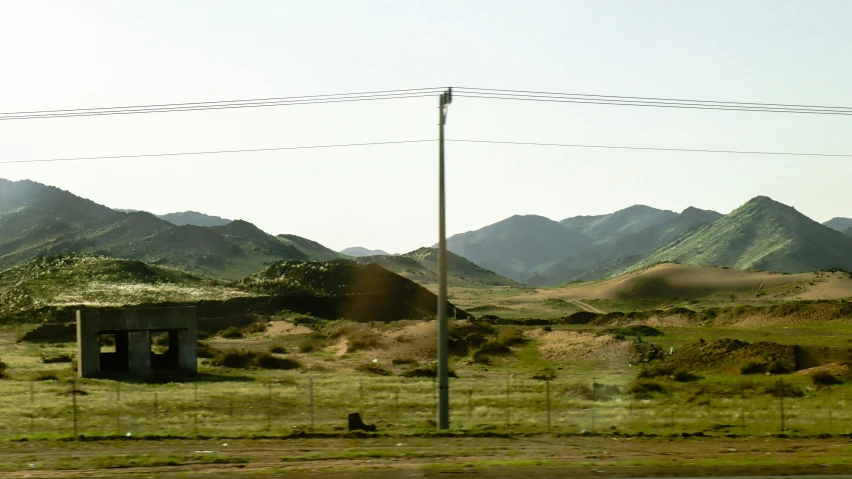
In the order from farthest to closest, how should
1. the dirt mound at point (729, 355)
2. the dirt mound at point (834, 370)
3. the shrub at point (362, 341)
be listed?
the shrub at point (362, 341) < the dirt mound at point (729, 355) < the dirt mound at point (834, 370)

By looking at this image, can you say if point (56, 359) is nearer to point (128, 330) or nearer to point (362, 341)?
point (128, 330)

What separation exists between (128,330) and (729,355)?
1608 inches

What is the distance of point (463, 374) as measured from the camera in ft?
202

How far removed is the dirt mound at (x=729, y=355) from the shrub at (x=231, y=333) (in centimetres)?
4991

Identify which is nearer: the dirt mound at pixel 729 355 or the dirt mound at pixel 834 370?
the dirt mound at pixel 834 370

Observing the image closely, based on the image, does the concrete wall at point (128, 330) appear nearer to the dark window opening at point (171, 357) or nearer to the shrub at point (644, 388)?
the dark window opening at point (171, 357)

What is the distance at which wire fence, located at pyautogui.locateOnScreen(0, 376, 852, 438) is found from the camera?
102 feet

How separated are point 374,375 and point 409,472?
127ft

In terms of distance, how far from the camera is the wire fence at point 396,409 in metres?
30.9

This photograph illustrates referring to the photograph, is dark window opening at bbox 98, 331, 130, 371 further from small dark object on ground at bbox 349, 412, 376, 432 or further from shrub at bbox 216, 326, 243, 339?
small dark object on ground at bbox 349, 412, 376, 432

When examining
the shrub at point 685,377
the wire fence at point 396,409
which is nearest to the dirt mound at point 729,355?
the shrub at point 685,377

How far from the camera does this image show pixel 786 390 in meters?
45.8

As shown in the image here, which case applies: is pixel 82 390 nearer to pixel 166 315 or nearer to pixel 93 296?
pixel 166 315

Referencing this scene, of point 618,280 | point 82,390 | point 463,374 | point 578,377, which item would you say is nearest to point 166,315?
point 82,390
